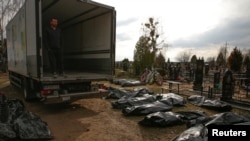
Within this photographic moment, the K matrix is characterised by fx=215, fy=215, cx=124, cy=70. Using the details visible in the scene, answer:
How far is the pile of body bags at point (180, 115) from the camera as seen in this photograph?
11.8 feet

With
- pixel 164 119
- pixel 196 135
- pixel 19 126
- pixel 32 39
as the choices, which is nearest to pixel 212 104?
pixel 164 119

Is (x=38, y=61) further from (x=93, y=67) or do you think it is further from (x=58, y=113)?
(x=93, y=67)

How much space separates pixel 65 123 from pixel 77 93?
1422mm

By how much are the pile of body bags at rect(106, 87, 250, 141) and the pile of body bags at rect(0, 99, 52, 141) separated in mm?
2457

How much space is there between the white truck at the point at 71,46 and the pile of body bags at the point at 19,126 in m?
1.77

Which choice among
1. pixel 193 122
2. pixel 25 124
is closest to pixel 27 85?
pixel 25 124

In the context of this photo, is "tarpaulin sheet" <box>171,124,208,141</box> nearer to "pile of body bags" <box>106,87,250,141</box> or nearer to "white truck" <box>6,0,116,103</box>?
"pile of body bags" <box>106,87,250,141</box>

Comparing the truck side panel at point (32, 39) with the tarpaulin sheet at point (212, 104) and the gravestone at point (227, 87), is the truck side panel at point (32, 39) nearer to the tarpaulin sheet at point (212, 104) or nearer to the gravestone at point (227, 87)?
the tarpaulin sheet at point (212, 104)

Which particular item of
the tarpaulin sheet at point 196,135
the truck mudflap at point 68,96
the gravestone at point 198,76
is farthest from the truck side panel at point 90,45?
the gravestone at point 198,76

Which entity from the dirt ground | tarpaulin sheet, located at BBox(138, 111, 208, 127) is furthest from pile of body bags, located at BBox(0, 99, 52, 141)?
tarpaulin sheet, located at BBox(138, 111, 208, 127)

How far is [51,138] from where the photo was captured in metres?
4.55

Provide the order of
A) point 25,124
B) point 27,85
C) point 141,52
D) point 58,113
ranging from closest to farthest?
point 25,124 → point 58,113 → point 27,85 → point 141,52

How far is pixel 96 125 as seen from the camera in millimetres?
5609

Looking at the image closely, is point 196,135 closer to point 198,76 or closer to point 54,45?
point 54,45
